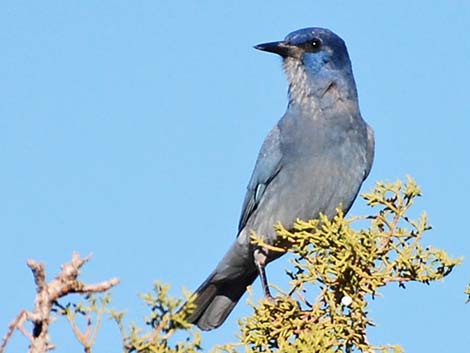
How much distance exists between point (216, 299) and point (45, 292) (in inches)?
179

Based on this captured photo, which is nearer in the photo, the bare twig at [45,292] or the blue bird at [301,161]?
the bare twig at [45,292]

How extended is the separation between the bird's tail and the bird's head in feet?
4.43

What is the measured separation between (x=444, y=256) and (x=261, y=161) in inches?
112

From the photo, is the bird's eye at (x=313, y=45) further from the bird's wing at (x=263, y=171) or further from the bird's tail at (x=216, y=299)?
the bird's tail at (x=216, y=299)

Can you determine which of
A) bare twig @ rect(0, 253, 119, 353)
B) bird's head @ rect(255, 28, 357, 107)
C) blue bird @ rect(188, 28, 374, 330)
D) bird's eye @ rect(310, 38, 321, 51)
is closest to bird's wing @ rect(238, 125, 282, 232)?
blue bird @ rect(188, 28, 374, 330)

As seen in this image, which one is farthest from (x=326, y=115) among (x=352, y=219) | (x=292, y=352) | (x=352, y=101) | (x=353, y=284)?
(x=292, y=352)

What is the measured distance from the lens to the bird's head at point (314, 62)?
6.90 m

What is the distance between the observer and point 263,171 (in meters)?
6.89

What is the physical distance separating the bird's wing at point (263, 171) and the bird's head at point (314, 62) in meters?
0.33

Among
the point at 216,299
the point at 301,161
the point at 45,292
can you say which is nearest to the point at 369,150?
the point at 301,161

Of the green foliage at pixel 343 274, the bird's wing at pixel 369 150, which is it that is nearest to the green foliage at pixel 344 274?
the green foliage at pixel 343 274

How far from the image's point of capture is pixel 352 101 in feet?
22.5

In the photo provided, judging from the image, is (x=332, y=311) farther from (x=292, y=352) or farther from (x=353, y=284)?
(x=292, y=352)

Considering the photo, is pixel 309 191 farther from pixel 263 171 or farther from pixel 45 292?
pixel 45 292
